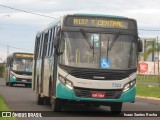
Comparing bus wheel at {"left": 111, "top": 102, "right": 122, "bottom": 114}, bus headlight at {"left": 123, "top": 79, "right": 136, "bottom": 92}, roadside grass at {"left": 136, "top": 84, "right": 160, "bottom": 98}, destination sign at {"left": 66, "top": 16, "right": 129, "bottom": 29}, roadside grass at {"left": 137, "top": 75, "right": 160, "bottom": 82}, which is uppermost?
destination sign at {"left": 66, "top": 16, "right": 129, "bottom": 29}

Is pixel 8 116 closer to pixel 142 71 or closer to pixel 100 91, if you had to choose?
pixel 100 91

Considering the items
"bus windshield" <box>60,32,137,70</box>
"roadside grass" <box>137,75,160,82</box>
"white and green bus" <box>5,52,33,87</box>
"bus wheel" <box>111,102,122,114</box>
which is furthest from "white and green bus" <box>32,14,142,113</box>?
"roadside grass" <box>137,75,160,82</box>

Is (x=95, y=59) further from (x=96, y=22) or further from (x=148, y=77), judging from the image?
(x=148, y=77)

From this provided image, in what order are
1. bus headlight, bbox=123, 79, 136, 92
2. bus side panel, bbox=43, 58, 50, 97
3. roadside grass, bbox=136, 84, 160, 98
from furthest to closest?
1. roadside grass, bbox=136, 84, 160, 98
2. bus side panel, bbox=43, 58, 50, 97
3. bus headlight, bbox=123, 79, 136, 92

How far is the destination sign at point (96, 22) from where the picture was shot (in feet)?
59.7

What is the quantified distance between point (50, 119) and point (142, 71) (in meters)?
59.8

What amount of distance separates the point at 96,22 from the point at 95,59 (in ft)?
4.26

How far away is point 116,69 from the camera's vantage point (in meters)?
17.8

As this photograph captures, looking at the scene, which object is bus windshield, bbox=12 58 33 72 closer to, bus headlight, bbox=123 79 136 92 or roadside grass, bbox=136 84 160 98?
roadside grass, bbox=136 84 160 98

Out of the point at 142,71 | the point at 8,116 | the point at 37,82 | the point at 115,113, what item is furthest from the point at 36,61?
the point at 142,71

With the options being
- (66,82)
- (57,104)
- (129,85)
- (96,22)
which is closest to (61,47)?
(66,82)

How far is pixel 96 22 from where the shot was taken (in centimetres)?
1834

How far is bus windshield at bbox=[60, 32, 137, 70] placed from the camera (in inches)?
699

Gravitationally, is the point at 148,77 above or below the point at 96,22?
below
